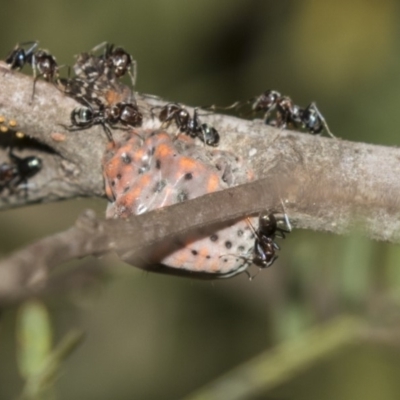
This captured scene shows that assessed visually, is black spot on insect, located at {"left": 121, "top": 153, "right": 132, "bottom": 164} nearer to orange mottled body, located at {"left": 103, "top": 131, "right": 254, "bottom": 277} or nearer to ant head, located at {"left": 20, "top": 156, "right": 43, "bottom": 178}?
orange mottled body, located at {"left": 103, "top": 131, "right": 254, "bottom": 277}

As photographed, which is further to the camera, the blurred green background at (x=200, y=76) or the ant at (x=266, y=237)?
the blurred green background at (x=200, y=76)

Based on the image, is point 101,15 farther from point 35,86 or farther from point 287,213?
point 287,213

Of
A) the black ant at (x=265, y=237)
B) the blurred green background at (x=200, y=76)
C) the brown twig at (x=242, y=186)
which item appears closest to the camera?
the brown twig at (x=242, y=186)

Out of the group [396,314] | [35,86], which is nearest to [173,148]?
[35,86]

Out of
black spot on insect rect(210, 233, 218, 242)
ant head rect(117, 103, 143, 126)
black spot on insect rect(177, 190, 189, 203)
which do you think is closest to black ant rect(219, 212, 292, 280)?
black spot on insect rect(210, 233, 218, 242)

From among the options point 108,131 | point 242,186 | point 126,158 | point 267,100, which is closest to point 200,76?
point 267,100

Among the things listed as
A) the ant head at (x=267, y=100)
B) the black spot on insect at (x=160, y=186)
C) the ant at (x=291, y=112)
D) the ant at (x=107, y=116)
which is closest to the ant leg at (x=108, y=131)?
the ant at (x=107, y=116)

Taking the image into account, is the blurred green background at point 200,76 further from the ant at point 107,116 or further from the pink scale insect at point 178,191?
the pink scale insect at point 178,191
